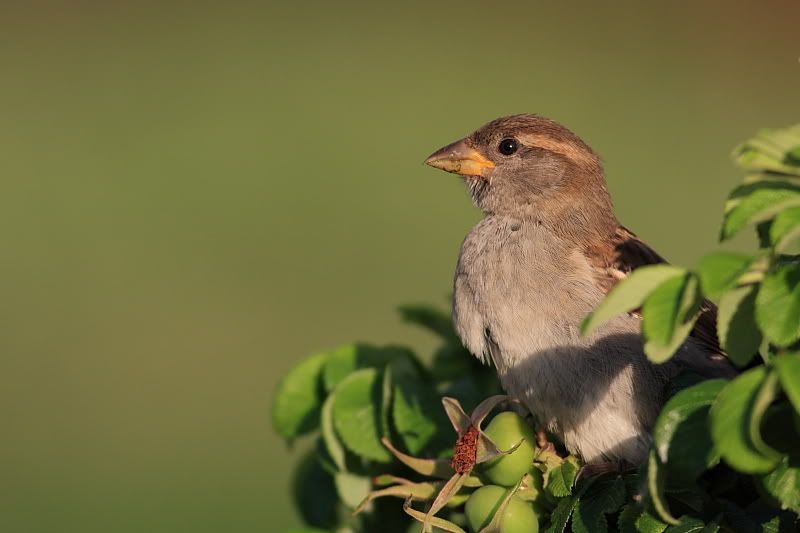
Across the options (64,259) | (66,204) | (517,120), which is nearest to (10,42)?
(66,204)

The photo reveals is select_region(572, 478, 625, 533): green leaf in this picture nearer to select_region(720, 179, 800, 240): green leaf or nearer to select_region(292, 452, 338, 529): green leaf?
select_region(720, 179, 800, 240): green leaf

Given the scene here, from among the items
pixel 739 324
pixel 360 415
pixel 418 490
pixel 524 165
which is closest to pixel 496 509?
pixel 418 490

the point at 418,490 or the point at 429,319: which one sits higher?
the point at 429,319

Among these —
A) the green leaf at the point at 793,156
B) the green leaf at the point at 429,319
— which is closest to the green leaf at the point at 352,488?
the green leaf at the point at 429,319

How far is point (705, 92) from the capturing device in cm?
956

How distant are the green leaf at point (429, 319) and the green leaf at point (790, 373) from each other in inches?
61.4

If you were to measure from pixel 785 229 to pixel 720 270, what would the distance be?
3.7 inches

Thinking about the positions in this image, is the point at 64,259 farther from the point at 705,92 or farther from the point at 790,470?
the point at 790,470

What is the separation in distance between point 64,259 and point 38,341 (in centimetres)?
89

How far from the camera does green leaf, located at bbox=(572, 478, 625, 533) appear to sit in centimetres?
177

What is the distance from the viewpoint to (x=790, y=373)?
1248mm

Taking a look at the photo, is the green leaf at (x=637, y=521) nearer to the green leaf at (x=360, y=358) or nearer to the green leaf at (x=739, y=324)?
the green leaf at (x=739, y=324)

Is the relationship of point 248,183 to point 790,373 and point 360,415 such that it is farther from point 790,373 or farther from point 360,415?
point 790,373

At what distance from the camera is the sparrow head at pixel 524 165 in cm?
312
